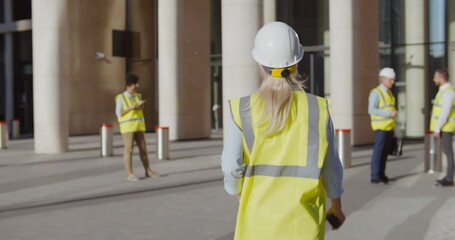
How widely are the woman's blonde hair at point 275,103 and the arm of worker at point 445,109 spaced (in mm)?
8733

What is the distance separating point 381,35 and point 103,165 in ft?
44.2

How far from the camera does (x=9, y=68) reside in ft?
109

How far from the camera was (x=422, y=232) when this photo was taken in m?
7.49

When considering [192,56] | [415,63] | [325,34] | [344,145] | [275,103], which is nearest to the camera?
[275,103]

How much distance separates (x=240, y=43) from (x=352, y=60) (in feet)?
13.8

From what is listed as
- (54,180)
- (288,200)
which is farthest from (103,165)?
(288,200)

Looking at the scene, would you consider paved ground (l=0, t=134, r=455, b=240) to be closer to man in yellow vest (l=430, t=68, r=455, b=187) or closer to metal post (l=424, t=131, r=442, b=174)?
metal post (l=424, t=131, r=442, b=174)

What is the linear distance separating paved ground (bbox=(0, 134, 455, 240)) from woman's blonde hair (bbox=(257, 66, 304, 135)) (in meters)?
4.65

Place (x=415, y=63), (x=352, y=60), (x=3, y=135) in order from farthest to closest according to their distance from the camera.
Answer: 1. (x=415, y=63)
2. (x=3, y=135)
3. (x=352, y=60)

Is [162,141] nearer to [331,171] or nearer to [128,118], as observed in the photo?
[128,118]

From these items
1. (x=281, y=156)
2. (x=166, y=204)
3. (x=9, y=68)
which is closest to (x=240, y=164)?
(x=281, y=156)

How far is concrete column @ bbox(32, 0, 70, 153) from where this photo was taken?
62.3 ft

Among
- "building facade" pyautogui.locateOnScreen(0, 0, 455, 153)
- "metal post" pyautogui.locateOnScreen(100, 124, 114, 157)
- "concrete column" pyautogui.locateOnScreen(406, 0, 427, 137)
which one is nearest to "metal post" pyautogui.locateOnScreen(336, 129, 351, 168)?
"building facade" pyautogui.locateOnScreen(0, 0, 455, 153)

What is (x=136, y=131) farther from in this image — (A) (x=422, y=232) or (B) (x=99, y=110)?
(B) (x=99, y=110)
